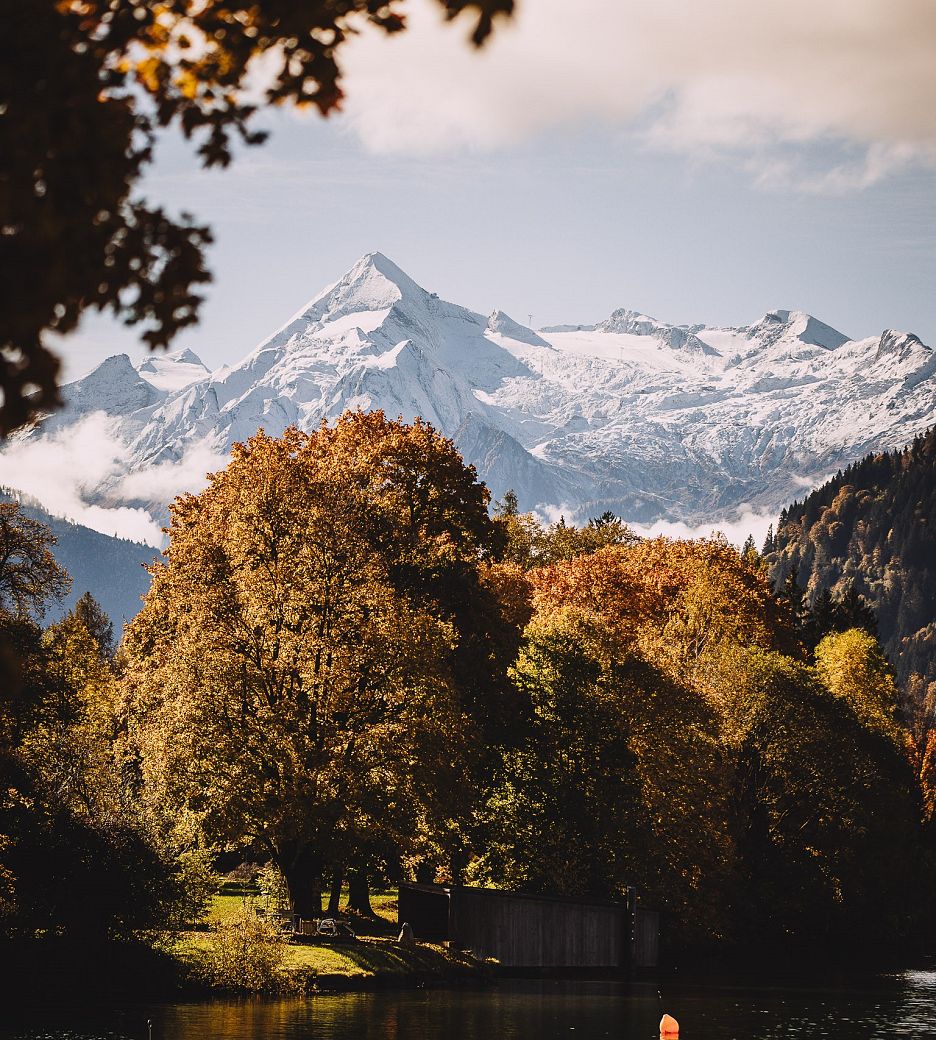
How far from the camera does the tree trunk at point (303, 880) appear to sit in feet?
164

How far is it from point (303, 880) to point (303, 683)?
786 cm

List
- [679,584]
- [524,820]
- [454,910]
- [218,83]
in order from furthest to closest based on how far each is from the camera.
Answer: [679,584] → [524,820] → [454,910] → [218,83]

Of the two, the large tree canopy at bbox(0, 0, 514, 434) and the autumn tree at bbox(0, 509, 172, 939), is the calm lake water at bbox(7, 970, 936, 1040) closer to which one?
the autumn tree at bbox(0, 509, 172, 939)

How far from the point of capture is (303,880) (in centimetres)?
5069

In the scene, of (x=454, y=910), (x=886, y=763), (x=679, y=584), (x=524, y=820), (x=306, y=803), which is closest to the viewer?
(x=306, y=803)

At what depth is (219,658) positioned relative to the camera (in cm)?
4759

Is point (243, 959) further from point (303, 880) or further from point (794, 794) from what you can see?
point (794, 794)

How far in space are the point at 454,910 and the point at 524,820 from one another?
219 inches

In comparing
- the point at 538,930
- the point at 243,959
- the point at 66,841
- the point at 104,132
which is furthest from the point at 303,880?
the point at 104,132

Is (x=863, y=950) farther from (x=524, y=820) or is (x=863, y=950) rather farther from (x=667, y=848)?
(x=524, y=820)

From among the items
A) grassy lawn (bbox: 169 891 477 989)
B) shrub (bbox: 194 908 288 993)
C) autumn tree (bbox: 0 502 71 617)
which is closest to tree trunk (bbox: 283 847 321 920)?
grassy lawn (bbox: 169 891 477 989)

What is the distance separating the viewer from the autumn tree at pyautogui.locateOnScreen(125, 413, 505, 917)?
1841 inches

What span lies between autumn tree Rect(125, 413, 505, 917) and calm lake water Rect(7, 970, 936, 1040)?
6.58 metres

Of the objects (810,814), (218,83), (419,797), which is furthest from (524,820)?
(218,83)
